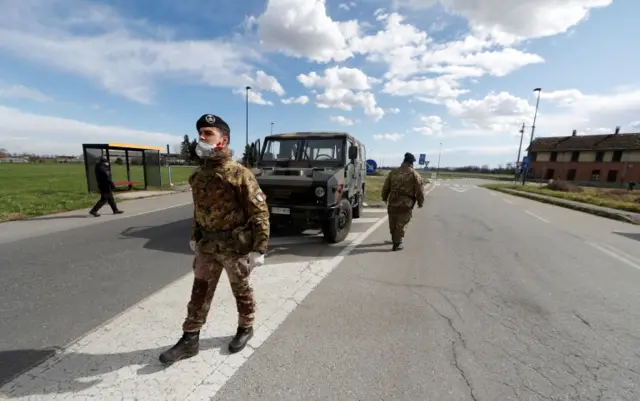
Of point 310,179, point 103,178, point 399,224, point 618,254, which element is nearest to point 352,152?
point 310,179

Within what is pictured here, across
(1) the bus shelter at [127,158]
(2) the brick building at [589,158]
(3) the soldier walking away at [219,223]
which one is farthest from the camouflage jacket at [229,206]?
(2) the brick building at [589,158]

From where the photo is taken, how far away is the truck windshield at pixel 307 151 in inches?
265

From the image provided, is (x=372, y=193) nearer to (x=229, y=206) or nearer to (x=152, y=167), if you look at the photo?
(x=152, y=167)

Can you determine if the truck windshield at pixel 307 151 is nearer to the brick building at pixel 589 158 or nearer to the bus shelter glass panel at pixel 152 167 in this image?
the bus shelter glass panel at pixel 152 167

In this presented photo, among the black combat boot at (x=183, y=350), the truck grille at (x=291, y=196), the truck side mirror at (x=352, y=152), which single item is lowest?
the black combat boot at (x=183, y=350)

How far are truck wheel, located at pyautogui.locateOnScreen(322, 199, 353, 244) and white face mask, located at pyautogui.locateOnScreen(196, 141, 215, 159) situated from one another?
3.63 meters

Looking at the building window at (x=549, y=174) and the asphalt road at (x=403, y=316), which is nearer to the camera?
the asphalt road at (x=403, y=316)

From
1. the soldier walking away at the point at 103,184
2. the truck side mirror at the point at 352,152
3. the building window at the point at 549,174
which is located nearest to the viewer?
the truck side mirror at the point at 352,152

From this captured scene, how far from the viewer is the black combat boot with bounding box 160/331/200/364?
7.70 ft

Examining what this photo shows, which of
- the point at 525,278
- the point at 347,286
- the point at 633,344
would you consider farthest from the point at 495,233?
the point at 347,286

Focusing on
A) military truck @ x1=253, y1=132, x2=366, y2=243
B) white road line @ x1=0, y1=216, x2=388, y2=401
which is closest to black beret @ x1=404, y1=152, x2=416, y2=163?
military truck @ x1=253, y1=132, x2=366, y2=243

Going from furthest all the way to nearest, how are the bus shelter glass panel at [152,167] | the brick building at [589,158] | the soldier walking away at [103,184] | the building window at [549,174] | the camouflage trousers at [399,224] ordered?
the building window at [549,174] → the brick building at [589,158] → the bus shelter glass panel at [152,167] → the soldier walking away at [103,184] → the camouflage trousers at [399,224]

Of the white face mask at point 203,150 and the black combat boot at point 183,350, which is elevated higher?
the white face mask at point 203,150

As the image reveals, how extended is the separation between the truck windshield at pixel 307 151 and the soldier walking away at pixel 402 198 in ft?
4.53
